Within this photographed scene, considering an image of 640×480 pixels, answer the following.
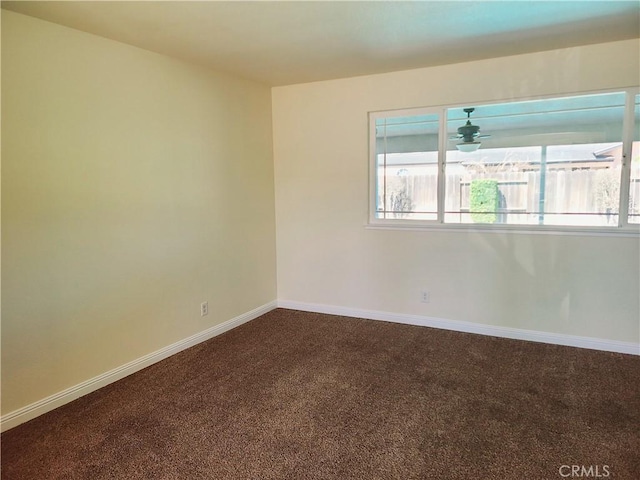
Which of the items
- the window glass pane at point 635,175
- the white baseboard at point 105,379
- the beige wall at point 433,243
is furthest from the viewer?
the beige wall at point 433,243

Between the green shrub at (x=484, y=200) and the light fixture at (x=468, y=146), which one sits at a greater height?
the light fixture at (x=468, y=146)

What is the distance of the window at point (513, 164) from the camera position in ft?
10.1

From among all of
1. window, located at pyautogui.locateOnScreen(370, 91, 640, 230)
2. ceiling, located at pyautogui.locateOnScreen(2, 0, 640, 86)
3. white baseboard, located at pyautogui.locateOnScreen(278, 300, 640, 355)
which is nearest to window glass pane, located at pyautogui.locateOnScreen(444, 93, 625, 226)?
window, located at pyautogui.locateOnScreen(370, 91, 640, 230)

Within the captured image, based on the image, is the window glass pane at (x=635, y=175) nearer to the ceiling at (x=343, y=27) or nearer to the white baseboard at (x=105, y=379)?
the ceiling at (x=343, y=27)

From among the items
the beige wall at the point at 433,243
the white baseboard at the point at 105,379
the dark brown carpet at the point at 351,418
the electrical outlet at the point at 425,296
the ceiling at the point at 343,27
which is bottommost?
the dark brown carpet at the point at 351,418

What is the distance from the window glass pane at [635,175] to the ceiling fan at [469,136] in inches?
41.0

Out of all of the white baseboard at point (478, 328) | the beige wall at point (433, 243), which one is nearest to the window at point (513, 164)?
the beige wall at point (433, 243)

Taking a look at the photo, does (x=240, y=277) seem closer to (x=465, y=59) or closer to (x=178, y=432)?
(x=178, y=432)

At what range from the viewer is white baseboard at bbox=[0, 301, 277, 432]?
2.30 metres

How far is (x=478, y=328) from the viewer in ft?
11.8

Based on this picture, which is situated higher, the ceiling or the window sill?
the ceiling

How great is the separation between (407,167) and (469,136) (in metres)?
0.61

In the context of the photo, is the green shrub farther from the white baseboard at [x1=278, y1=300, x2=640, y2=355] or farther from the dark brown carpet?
the dark brown carpet

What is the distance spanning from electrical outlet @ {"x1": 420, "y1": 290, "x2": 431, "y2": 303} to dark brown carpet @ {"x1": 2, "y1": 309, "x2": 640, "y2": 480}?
52 centimetres
